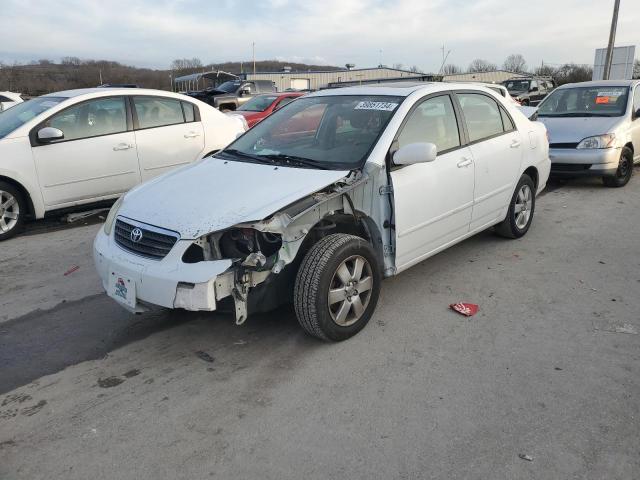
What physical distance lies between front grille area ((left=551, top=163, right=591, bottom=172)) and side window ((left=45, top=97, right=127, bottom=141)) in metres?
6.36

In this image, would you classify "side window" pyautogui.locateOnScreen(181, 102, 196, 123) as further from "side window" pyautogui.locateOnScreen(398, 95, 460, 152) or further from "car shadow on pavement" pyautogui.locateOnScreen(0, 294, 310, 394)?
"side window" pyautogui.locateOnScreen(398, 95, 460, 152)

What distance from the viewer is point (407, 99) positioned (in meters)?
4.11

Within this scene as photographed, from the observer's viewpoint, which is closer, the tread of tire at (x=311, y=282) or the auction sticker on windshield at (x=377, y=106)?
the tread of tire at (x=311, y=282)

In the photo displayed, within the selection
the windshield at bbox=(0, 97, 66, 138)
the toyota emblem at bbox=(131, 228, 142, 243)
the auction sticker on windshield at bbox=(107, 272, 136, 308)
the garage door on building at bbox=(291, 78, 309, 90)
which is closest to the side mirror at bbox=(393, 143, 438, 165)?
the toyota emblem at bbox=(131, 228, 142, 243)

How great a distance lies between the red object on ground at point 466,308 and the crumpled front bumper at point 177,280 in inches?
72.5

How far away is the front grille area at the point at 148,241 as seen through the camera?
10.5 feet

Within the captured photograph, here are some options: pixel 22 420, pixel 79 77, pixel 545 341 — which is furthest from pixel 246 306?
pixel 79 77

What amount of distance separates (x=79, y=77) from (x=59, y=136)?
5169cm

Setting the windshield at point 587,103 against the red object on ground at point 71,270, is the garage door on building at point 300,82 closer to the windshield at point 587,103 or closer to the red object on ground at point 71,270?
the windshield at point 587,103

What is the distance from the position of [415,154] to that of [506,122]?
1971 mm

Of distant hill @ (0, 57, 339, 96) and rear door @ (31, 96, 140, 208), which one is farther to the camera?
distant hill @ (0, 57, 339, 96)

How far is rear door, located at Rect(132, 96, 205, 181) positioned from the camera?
7.00 metres

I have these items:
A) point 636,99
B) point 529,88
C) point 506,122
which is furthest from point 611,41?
point 506,122

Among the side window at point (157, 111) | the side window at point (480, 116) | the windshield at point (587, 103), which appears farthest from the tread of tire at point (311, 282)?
the windshield at point (587, 103)
